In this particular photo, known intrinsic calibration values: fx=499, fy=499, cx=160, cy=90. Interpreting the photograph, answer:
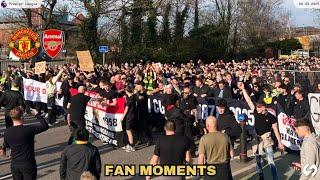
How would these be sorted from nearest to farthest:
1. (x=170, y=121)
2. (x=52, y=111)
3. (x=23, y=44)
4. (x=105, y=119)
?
(x=170, y=121) → (x=105, y=119) → (x=52, y=111) → (x=23, y=44)

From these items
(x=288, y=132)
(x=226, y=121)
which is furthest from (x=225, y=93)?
(x=226, y=121)

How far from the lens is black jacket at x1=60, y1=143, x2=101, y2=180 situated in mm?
6688

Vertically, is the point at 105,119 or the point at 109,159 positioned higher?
the point at 105,119

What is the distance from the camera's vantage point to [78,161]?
21.9 ft

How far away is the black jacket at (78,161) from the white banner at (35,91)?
11.6 metres

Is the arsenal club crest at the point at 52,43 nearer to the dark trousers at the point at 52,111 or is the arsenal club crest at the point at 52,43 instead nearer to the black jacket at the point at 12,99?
the dark trousers at the point at 52,111

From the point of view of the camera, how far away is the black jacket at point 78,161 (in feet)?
21.9

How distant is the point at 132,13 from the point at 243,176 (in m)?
31.6

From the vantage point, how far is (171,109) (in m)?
11.7

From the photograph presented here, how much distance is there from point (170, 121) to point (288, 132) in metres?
6.02

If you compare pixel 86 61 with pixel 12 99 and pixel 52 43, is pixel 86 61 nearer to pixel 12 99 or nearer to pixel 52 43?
pixel 52 43

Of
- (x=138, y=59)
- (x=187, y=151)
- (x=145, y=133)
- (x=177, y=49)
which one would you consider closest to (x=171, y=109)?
(x=145, y=133)

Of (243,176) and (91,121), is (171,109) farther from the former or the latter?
(91,121)

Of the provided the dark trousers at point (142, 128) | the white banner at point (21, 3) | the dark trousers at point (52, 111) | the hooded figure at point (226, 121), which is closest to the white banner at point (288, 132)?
the hooded figure at point (226, 121)
